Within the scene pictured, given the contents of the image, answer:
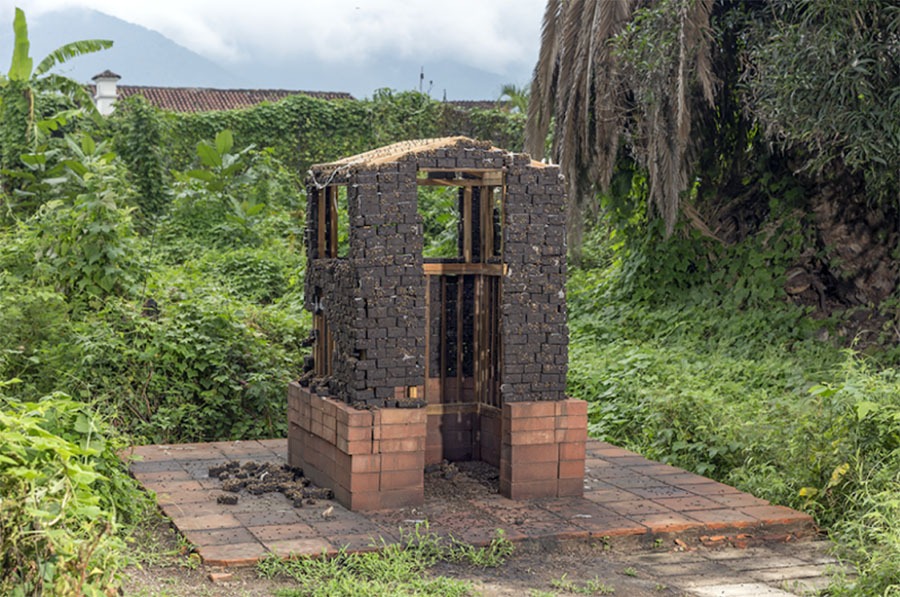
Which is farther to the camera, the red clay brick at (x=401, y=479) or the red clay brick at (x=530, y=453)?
the red clay brick at (x=530, y=453)

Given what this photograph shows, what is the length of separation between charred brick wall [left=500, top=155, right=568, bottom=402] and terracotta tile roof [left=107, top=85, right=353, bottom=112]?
88.5 ft

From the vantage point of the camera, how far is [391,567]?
5.12 m

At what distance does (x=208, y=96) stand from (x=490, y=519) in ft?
99.5

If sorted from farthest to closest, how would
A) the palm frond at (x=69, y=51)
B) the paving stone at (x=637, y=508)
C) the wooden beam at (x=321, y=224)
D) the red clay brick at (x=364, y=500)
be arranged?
the palm frond at (x=69, y=51), the wooden beam at (x=321, y=224), the paving stone at (x=637, y=508), the red clay brick at (x=364, y=500)

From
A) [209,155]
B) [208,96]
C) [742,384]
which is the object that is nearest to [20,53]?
[209,155]

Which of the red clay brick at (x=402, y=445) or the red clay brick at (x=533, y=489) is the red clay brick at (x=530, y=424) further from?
the red clay brick at (x=402, y=445)

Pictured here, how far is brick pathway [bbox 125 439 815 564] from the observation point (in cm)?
557

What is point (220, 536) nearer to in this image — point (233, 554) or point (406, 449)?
point (233, 554)

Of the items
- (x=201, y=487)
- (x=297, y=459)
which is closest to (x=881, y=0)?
(x=297, y=459)

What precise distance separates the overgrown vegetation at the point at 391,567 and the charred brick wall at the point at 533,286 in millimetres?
1155

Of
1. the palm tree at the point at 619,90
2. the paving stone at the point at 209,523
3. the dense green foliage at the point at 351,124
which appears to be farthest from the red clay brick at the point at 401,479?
the dense green foliage at the point at 351,124

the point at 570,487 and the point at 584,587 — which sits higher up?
the point at 570,487

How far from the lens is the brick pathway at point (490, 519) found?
557 cm

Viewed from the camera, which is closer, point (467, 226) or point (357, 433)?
point (357, 433)
